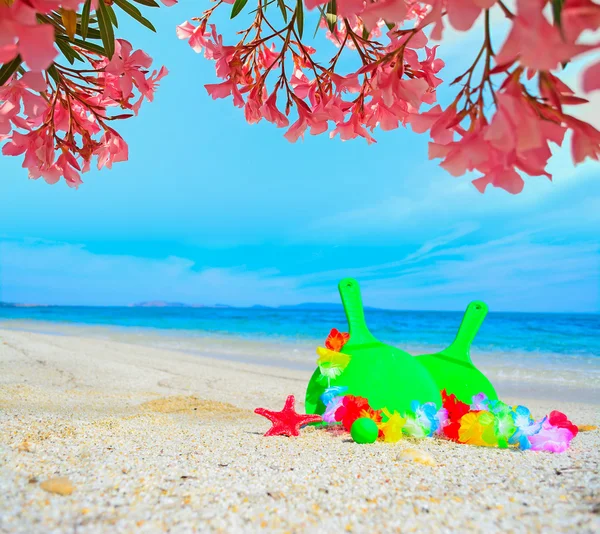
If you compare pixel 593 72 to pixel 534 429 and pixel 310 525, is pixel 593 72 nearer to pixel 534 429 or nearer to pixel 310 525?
pixel 310 525

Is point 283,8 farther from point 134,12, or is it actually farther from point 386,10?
point 386,10

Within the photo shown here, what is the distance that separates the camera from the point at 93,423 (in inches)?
89.8

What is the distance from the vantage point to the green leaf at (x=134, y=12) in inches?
59.1

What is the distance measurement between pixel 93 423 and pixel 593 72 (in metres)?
2.35

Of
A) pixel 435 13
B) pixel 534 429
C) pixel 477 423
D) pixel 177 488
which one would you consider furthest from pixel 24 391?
pixel 435 13

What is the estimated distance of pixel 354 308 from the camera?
2.62 metres

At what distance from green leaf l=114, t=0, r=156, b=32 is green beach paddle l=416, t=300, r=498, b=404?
84.5 inches

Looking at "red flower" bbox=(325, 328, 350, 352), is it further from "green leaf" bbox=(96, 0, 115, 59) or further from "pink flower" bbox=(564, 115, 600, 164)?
"pink flower" bbox=(564, 115, 600, 164)

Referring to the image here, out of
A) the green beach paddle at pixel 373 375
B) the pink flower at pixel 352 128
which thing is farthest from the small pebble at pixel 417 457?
the pink flower at pixel 352 128

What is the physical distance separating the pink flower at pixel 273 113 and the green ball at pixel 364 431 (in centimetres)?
131

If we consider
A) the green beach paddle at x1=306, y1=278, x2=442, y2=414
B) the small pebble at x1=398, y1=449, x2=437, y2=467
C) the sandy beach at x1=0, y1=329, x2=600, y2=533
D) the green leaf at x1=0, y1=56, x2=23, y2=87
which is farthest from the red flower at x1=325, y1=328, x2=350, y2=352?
the green leaf at x1=0, y1=56, x2=23, y2=87

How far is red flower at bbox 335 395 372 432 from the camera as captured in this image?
2.27 metres

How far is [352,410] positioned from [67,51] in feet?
5.97

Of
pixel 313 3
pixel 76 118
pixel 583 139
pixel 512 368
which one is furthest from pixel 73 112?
pixel 512 368
